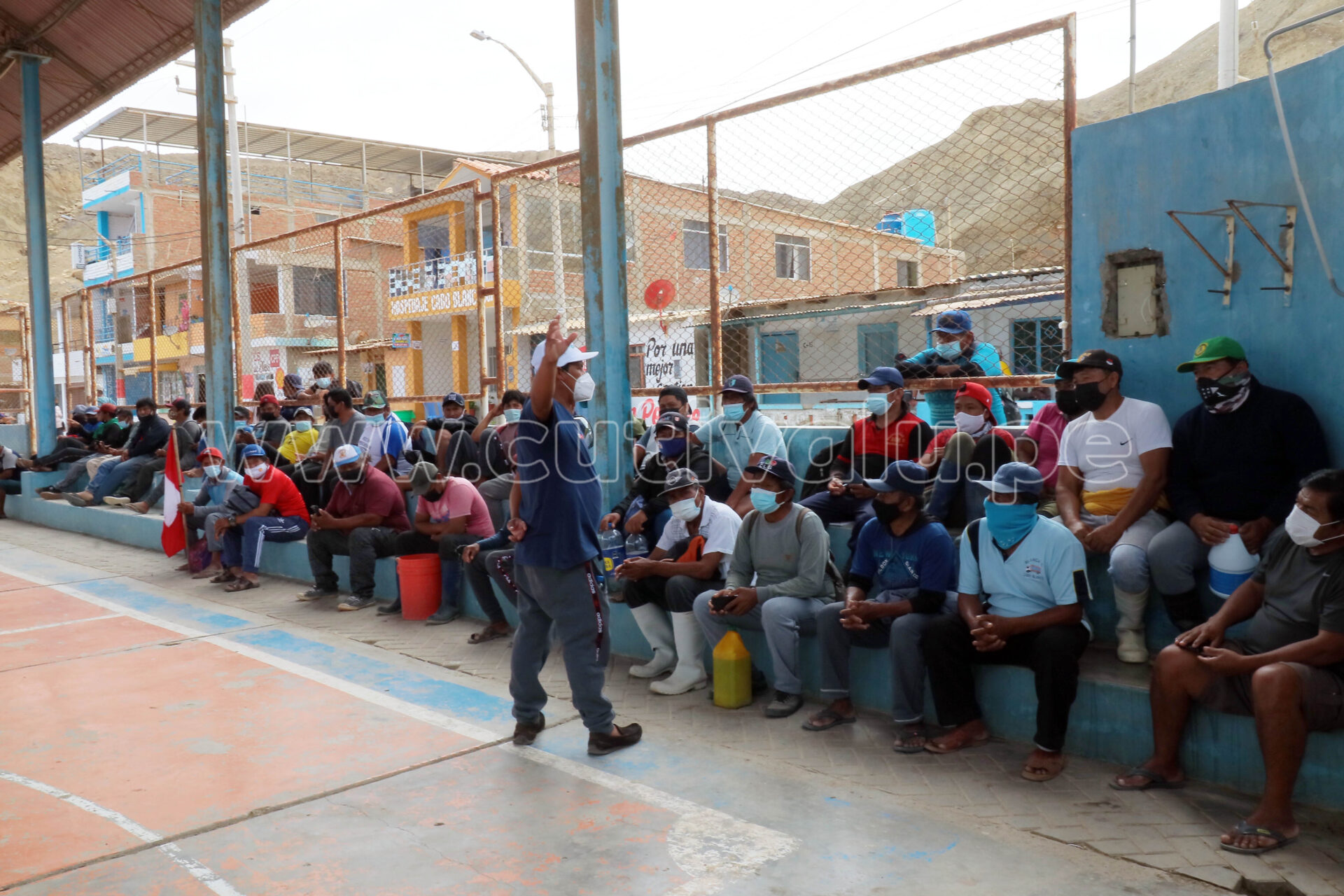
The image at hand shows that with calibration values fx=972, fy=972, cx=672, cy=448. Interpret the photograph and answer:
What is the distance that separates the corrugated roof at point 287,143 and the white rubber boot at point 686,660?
1242 inches

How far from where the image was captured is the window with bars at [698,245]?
7891 millimetres

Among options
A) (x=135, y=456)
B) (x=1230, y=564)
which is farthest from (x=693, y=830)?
(x=135, y=456)

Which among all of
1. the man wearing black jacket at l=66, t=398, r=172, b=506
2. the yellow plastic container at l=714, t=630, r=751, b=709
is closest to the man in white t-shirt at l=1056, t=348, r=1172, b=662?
the yellow plastic container at l=714, t=630, r=751, b=709

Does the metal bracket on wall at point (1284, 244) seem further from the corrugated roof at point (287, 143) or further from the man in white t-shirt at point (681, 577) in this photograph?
the corrugated roof at point (287, 143)

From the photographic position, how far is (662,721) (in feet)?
16.7

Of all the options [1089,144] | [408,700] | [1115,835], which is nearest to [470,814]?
[408,700]

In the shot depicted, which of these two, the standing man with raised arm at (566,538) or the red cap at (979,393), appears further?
the red cap at (979,393)

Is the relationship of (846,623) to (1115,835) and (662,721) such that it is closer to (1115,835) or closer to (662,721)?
(662,721)

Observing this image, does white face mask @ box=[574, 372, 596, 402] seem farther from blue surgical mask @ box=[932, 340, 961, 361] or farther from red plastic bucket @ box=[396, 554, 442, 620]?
red plastic bucket @ box=[396, 554, 442, 620]

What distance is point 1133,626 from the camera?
14.7 feet

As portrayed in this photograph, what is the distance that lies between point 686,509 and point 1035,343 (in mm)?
5755

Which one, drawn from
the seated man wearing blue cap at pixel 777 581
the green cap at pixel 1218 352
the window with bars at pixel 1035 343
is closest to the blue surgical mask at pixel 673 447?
the seated man wearing blue cap at pixel 777 581

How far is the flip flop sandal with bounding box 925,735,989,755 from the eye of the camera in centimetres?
447

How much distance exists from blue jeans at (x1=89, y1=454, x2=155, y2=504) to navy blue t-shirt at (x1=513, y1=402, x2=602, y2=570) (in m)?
10.5
